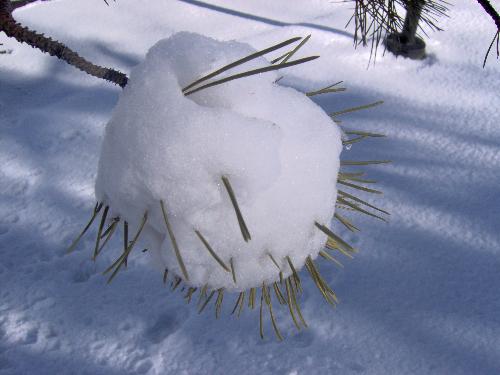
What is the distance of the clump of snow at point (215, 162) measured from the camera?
0.33 metres

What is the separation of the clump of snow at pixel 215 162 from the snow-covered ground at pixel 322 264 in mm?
921

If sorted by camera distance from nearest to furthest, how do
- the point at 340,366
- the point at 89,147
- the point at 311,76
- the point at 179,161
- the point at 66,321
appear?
the point at 179,161 → the point at 340,366 → the point at 66,321 → the point at 89,147 → the point at 311,76

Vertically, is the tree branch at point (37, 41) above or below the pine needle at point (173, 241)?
above

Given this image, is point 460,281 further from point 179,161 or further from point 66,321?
point 179,161

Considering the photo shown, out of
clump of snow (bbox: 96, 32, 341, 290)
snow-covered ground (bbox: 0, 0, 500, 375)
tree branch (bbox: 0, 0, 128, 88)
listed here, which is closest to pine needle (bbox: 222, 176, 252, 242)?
clump of snow (bbox: 96, 32, 341, 290)

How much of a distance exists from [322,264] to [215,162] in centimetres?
116

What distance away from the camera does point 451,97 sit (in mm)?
1902

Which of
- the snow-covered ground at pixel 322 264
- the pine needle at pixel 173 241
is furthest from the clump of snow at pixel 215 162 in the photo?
the snow-covered ground at pixel 322 264

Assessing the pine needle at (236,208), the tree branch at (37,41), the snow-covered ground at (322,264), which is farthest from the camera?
the snow-covered ground at (322,264)

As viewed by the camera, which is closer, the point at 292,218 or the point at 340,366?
the point at 292,218

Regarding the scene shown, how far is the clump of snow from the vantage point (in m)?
0.33

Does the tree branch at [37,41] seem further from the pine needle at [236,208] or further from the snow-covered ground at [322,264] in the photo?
the snow-covered ground at [322,264]

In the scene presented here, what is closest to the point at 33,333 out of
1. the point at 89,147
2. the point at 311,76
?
the point at 89,147

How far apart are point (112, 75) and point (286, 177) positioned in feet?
0.54
